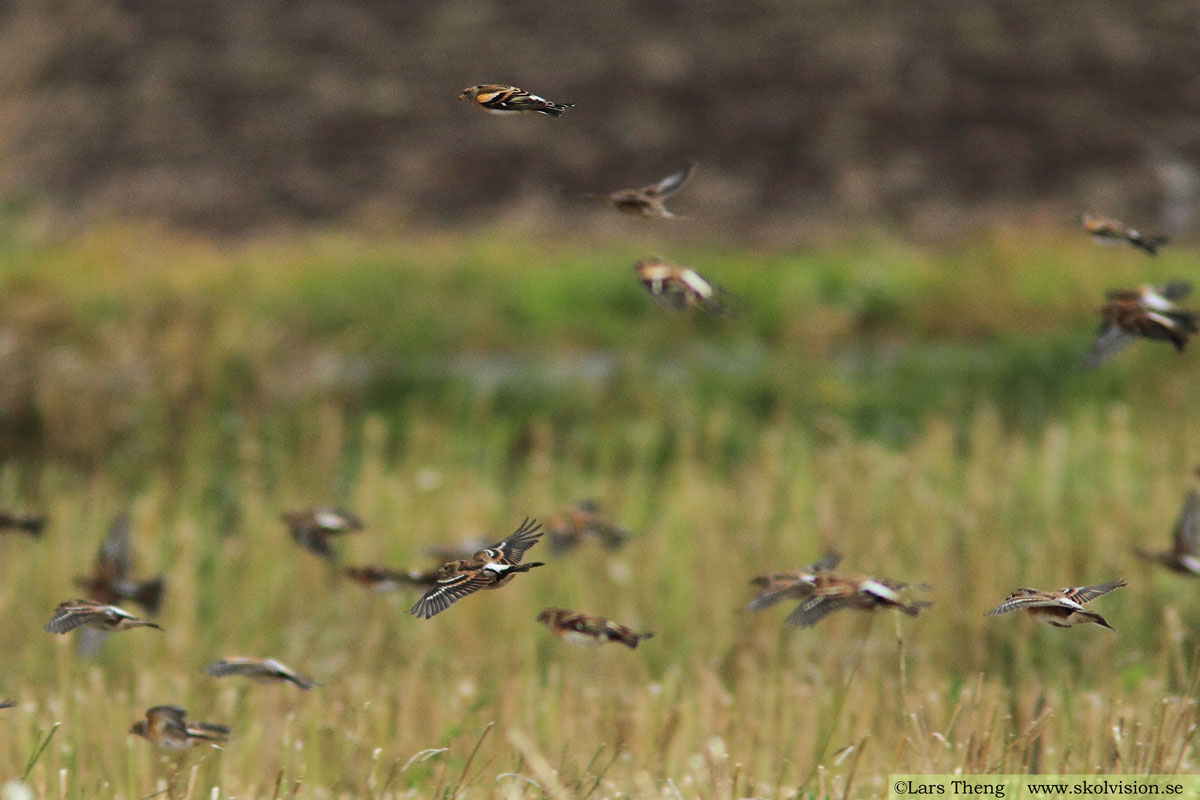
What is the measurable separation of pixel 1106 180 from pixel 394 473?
12435 mm

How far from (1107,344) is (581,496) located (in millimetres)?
3869

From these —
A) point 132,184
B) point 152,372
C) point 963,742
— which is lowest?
point 132,184

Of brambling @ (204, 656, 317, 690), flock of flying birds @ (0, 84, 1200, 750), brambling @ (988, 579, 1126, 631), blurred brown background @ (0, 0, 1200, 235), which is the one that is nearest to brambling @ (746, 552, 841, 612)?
flock of flying birds @ (0, 84, 1200, 750)

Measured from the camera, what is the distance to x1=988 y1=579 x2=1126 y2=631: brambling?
1.44 meters

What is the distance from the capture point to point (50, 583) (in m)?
4.27

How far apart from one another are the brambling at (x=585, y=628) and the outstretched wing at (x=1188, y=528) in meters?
1.01

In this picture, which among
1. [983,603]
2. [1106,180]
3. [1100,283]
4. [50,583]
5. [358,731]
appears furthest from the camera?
[1106,180]

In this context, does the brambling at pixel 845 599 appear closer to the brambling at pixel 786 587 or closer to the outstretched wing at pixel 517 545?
the brambling at pixel 786 587

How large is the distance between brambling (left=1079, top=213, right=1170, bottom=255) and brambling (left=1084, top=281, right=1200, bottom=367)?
7cm

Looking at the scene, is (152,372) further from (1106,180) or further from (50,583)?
(1106,180)

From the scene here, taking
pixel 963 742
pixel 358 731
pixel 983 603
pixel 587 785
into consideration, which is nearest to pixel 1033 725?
pixel 963 742

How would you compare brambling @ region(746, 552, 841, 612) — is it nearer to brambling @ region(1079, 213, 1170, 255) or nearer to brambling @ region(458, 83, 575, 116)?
brambling @ region(1079, 213, 1170, 255)

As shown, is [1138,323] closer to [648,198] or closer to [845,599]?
[845,599]

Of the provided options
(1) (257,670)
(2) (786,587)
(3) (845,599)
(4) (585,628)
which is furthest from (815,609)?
(1) (257,670)
